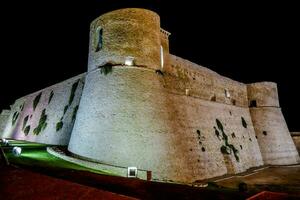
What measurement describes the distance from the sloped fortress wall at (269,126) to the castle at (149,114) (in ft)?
0.42

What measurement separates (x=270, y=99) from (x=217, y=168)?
15.0 metres

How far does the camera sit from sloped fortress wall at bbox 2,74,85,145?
2127 cm

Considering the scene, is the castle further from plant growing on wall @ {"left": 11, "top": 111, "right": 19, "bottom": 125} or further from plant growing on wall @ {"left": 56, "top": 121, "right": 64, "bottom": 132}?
plant growing on wall @ {"left": 11, "top": 111, "right": 19, "bottom": 125}

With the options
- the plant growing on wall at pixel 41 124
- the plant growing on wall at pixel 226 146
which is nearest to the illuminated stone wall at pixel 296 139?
the plant growing on wall at pixel 226 146

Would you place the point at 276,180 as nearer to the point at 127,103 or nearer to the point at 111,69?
the point at 127,103

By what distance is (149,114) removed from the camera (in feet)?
46.3

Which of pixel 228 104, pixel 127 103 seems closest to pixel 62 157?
pixel 127 103

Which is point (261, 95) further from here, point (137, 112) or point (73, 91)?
point (73, 91)

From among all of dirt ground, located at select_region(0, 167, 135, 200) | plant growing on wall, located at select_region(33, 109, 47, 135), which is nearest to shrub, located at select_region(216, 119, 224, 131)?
plant growing on wall, located at select_region(33, 109, 47, 135)

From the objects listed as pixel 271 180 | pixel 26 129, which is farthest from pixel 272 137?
pixel 26 129

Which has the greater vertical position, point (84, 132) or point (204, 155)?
point (84, 132)

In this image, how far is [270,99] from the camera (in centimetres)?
2927

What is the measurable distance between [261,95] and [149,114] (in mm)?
20283

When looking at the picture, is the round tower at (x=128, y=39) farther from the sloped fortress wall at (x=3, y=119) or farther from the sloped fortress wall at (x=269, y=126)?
the sloped fortress wall at (x=3, y=119)
